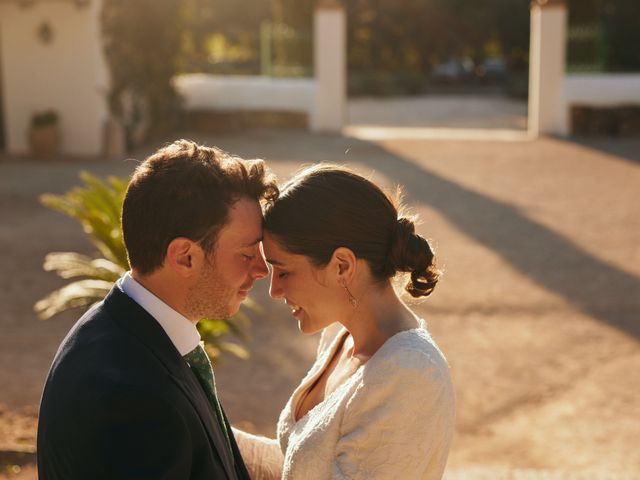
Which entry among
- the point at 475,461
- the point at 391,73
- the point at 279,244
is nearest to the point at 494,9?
the point at 391,73

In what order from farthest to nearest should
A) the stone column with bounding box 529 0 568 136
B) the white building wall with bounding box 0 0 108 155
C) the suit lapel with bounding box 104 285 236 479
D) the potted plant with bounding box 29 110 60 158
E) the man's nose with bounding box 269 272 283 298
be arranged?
the stone column with bounding box 529 0 568 136
the white building wall with bounding box 0 0 108 155
the potted plant with bounding box 29 110 60 158
the man's nose with bounding box 269 272 283 298
the suit lapel with bounding box 104 285 236 479

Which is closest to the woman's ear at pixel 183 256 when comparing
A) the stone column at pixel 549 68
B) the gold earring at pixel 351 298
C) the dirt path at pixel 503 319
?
the gold earring at pixel 351 298

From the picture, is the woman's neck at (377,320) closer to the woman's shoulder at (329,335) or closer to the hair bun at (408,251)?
the hair bun at (408,251)

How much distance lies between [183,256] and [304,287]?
1.16ft

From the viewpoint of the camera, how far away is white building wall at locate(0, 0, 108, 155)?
16734 millimetres

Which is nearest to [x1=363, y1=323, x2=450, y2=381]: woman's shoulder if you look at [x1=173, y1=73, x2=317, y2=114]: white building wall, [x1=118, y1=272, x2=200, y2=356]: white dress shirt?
[x1=118, y1=272, x2=200, y2=356]: white dress shirt

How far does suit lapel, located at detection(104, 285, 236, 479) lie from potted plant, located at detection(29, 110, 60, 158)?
15010mm

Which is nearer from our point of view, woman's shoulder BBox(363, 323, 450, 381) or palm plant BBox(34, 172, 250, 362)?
woman's shoulder BBox(363, 323, 450, 381)

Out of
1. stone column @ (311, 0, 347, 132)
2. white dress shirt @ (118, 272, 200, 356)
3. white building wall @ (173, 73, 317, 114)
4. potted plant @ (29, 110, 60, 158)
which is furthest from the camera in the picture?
white building wall @ (173, 73, 317, 114)

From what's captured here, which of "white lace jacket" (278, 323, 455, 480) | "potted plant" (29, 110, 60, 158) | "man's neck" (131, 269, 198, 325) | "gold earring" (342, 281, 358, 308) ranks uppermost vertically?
"man's neck" (131, 269, 198, 325)

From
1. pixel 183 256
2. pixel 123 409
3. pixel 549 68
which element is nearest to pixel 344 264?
pixel 183 256

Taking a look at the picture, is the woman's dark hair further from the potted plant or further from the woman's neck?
the potted plant

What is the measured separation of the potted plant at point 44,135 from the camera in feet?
54.1

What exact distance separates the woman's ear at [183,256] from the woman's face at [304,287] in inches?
9.1
